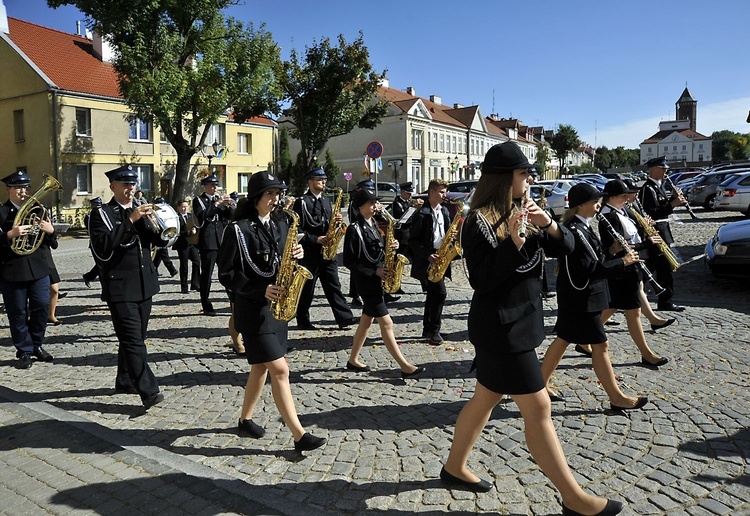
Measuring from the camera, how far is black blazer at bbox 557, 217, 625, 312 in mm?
4648

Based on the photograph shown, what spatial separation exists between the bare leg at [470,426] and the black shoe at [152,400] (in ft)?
9.28

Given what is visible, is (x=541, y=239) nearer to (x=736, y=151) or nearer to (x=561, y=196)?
(x=561, y=196)

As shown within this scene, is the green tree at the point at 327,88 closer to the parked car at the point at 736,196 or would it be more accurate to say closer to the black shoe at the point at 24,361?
the parked car at the point at 736,196

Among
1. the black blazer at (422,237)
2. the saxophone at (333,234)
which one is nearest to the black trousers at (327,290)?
the saxophone at (333,234)

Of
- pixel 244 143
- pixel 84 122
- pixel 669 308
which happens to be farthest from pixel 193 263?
pixel 244 143

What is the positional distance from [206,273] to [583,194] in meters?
5.98

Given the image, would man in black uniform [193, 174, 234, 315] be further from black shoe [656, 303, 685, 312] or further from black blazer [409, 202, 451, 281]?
black shoe [656, 303, 685, 312]

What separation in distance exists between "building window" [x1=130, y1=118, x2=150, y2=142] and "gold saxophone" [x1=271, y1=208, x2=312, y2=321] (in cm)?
3091

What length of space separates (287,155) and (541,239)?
46224 mm

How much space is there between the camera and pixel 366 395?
212 inches

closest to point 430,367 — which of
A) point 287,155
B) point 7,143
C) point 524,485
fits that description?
point 524,485

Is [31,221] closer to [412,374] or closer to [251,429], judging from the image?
[251,429]

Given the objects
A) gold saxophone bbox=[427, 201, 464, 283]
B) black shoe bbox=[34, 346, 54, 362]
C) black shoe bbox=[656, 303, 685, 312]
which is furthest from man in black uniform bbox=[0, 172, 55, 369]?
black shoe bbox=[656, 303, 685, 312]

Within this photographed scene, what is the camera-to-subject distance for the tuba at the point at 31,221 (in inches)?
249
